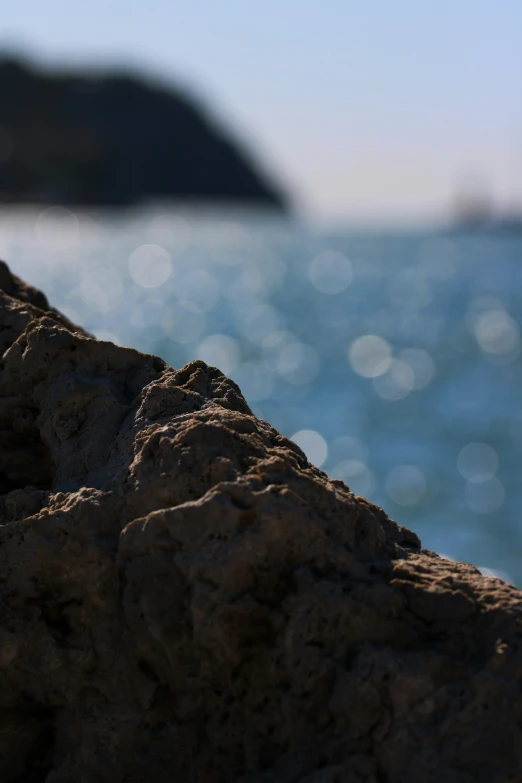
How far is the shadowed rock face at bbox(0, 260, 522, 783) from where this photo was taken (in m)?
2.14

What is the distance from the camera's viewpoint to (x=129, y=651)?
235 cm

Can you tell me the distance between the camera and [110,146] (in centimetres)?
10750

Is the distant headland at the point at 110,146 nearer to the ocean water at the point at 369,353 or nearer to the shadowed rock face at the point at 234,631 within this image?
the ocean water at the point at 369,353

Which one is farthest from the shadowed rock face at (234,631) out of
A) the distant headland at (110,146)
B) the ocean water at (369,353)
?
the distant headland at (110,146)

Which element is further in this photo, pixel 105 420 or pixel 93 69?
pixel 93 69

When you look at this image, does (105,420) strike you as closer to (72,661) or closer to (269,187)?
(72,661)

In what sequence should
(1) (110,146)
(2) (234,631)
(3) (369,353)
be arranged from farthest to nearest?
(1) (110,146), (3) (369,353), (2) (234,631)

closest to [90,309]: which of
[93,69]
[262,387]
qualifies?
[262,387]

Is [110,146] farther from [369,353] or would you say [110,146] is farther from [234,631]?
[234,631]

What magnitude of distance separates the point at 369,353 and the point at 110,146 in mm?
88645

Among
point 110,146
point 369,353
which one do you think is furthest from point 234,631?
point 110,146

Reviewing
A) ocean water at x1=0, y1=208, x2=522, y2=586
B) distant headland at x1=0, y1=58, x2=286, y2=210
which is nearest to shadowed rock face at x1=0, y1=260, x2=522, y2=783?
ocean water at x1=0, y1=208, x2=522, y2=586

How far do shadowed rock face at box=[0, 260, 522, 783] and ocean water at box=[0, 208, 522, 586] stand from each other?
24.7 feet

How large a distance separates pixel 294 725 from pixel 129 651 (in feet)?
1.29
